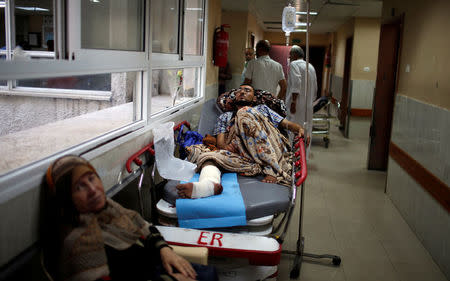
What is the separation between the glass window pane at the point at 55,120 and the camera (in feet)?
6.19

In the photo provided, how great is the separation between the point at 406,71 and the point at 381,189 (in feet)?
4.75

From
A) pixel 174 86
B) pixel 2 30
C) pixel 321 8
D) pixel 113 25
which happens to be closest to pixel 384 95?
pixel 174 86

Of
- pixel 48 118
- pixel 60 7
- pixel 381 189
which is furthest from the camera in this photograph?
pixel 381 189

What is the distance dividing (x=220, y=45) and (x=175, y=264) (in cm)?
379

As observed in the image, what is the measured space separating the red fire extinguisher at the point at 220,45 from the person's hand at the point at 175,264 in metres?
3.70

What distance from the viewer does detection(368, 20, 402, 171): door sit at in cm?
519

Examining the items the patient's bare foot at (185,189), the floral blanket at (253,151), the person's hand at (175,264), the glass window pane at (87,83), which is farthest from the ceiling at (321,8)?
the person's hand at (175,264)

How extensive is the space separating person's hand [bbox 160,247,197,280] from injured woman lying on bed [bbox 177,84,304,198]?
72cm

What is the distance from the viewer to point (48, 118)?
9.65 ft

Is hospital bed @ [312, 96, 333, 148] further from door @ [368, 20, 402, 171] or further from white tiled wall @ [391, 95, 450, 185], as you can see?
white tiled wall @ [391, 95, 450, 185]

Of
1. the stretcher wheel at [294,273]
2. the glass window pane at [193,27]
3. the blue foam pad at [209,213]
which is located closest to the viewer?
the blue foam pad at [209,213]

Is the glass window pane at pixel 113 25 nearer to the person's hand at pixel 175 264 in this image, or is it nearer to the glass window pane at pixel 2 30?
the glass window pane at pixel 2 30

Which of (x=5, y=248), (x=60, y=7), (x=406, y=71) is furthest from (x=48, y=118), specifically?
(x=406, y=71)

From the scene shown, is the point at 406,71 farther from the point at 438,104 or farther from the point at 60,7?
the point at 60,7
